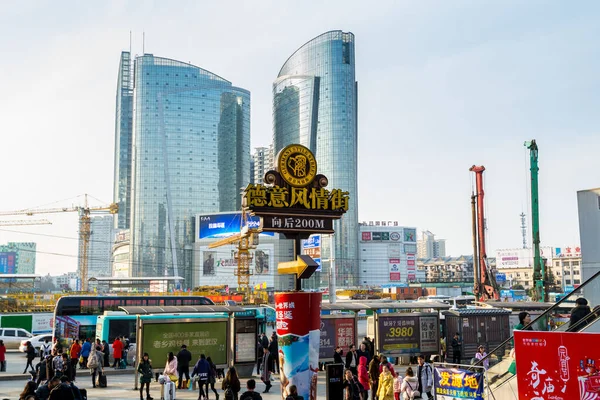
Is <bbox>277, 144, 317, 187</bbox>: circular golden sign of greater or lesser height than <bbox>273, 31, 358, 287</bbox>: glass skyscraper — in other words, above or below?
below

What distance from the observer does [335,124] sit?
184875 millimetres

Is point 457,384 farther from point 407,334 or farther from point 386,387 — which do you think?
point 407,334

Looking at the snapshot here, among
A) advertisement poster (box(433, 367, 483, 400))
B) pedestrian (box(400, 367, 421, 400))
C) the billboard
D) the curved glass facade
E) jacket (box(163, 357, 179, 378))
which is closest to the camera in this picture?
advertisement poster (box(433, 367, 483, 400))

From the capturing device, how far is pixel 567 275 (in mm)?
178250

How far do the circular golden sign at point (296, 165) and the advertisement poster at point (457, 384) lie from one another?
7596 mm

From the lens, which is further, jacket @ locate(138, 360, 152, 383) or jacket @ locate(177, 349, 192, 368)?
jacket @ locate(177, 349, 192, 368)

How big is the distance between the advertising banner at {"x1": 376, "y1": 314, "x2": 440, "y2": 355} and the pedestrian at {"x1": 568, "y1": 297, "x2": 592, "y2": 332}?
14.2 meters

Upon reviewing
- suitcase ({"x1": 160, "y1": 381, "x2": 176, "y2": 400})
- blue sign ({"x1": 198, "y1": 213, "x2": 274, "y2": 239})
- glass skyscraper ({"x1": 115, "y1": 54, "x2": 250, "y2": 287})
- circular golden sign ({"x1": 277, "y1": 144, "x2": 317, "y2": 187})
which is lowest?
suitcase ({"x1": 160, "y1": 381, "x2": 176, "y2": 400})

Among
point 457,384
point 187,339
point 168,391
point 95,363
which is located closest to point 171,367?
point 168,391

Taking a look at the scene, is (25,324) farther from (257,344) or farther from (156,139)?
(156,139)

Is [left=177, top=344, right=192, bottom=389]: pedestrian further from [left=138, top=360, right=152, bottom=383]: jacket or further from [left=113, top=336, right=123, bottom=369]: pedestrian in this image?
[left=113, top=336, right=123, bottom=369]: pedestrian

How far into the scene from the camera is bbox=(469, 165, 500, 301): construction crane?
200 feet

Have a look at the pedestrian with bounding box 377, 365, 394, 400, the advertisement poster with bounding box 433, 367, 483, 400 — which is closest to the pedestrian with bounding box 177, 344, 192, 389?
A: the pedestrian with bounding box 377, 365, 394, 400

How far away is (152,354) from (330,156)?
536 ft
